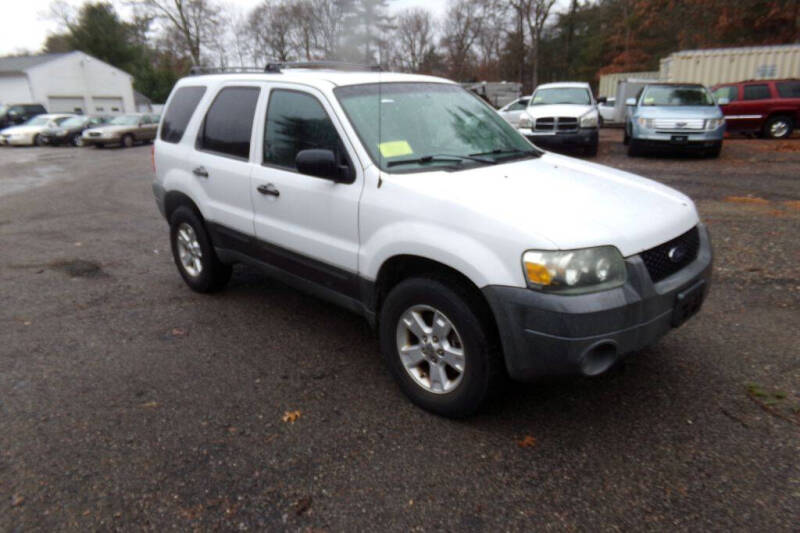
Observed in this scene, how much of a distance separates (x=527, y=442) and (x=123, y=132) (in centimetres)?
2586

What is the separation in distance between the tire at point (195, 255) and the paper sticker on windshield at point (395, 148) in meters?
2.11

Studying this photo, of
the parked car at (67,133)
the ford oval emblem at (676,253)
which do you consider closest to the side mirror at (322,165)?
the ford oval emblem at (676,253)

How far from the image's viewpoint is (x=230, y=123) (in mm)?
4262

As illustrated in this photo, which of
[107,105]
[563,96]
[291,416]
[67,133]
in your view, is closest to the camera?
[291,416]

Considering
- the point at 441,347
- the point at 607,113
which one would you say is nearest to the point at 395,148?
the point at 441,347

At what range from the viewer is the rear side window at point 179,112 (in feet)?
15.6

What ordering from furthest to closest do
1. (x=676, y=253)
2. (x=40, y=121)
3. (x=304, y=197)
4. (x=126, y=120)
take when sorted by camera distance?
(x=40, y=121) → (x=126, y=120) → (x=304, y=197) → (x=676, y=253)

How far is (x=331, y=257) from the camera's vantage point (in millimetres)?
3463

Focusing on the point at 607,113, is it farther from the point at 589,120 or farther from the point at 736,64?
the point at 589,120

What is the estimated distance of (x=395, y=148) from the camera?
3.30 metres

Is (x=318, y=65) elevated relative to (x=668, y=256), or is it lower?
elevated

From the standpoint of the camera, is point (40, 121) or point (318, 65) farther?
point (40, 121)

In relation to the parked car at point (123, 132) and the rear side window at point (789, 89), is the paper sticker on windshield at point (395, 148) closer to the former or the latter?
the rear side window at point (789, 89)

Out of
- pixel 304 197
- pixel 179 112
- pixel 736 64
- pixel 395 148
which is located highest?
pixel 736 64
